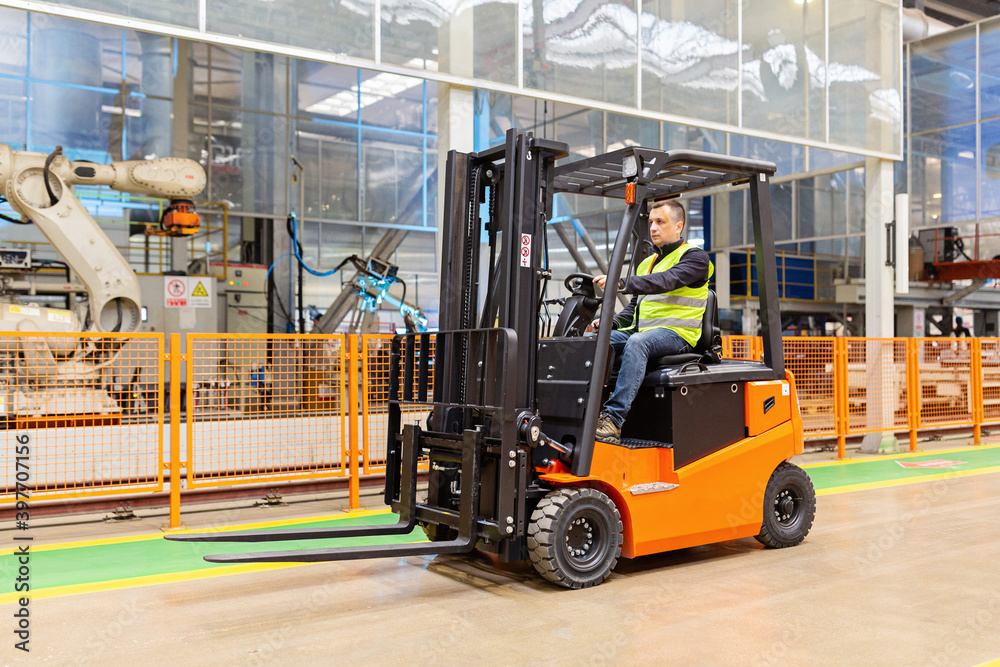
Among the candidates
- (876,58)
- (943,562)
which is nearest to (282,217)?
(876,58)

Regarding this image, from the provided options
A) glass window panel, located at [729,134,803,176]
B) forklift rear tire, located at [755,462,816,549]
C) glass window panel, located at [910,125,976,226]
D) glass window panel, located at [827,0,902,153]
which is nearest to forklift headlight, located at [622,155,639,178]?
forklift rear tire, located at [755,462,816,549]

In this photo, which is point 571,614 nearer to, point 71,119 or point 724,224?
point 71,119

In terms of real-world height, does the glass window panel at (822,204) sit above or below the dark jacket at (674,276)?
above

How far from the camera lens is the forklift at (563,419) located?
484 centimetres

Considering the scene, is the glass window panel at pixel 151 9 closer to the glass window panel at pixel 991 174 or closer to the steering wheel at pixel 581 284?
the steering wheel at pixel 581 284

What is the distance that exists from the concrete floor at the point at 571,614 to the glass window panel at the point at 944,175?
39.4 ft

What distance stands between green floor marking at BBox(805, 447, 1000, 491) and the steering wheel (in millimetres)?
4413

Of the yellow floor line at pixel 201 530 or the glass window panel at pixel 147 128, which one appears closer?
the yellow floor line at pixel 201 530

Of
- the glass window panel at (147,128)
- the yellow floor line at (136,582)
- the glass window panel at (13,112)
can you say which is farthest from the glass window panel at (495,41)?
the glass window panel at (13,112)

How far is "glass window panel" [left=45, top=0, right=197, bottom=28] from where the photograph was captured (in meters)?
6.89

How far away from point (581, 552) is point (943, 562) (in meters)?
2.55

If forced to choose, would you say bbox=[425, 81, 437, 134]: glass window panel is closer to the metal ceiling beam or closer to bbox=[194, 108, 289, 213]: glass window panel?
bbox=[194, 108, 289, 213]: glass window panel

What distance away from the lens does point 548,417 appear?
523 cm

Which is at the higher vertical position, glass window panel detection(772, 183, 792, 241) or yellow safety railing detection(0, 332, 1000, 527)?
glass window panel detection(772, 183, 792, 241)
